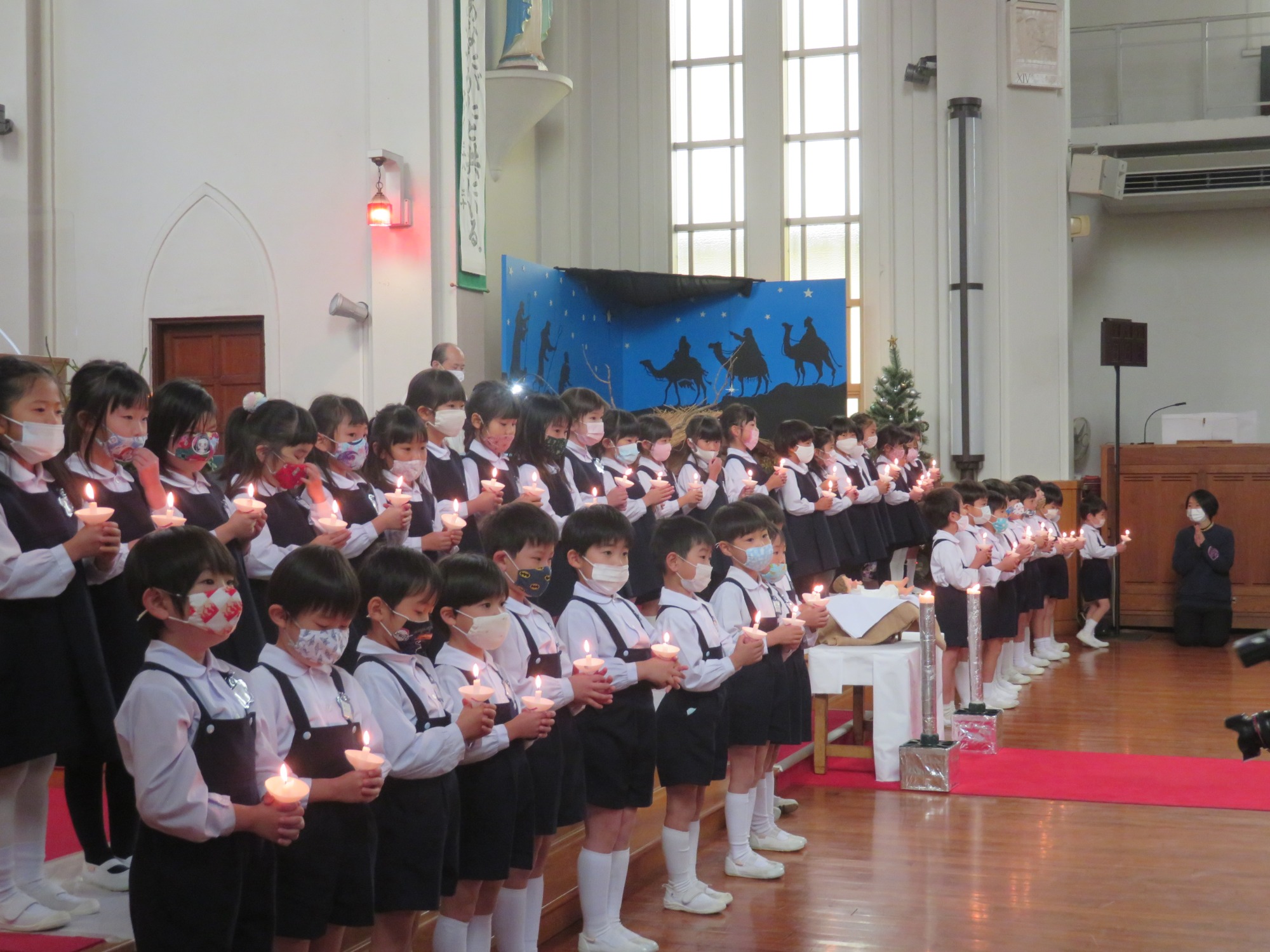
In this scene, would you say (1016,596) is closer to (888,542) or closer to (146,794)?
(888,542)

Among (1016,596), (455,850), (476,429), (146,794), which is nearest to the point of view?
(146,794)

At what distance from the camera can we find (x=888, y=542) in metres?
9.11

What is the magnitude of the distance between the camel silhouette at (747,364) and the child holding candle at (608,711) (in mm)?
8658

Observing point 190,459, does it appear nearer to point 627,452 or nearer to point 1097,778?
point 627,452

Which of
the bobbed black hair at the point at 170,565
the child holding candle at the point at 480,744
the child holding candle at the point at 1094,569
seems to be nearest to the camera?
the bobbed black hair at the point at 170,565

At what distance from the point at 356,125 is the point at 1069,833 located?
6269 mm

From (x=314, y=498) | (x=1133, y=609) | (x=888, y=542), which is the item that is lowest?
(x=1133, y=609)

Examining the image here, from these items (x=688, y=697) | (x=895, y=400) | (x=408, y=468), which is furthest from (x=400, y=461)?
(x=895, y=400)

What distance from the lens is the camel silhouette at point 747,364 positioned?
40.0ft

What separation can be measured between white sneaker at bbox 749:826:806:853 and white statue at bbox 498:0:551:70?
760 cm

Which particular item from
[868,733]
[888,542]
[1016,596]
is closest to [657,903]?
[868,733]

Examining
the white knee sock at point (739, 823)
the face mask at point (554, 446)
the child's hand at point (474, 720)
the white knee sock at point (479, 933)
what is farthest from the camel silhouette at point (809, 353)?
the child's hand at point (474, 720)

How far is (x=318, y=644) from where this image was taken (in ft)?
8.27

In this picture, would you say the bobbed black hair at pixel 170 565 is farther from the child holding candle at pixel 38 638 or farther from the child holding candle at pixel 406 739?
the child holding candle at pixel 38 638
